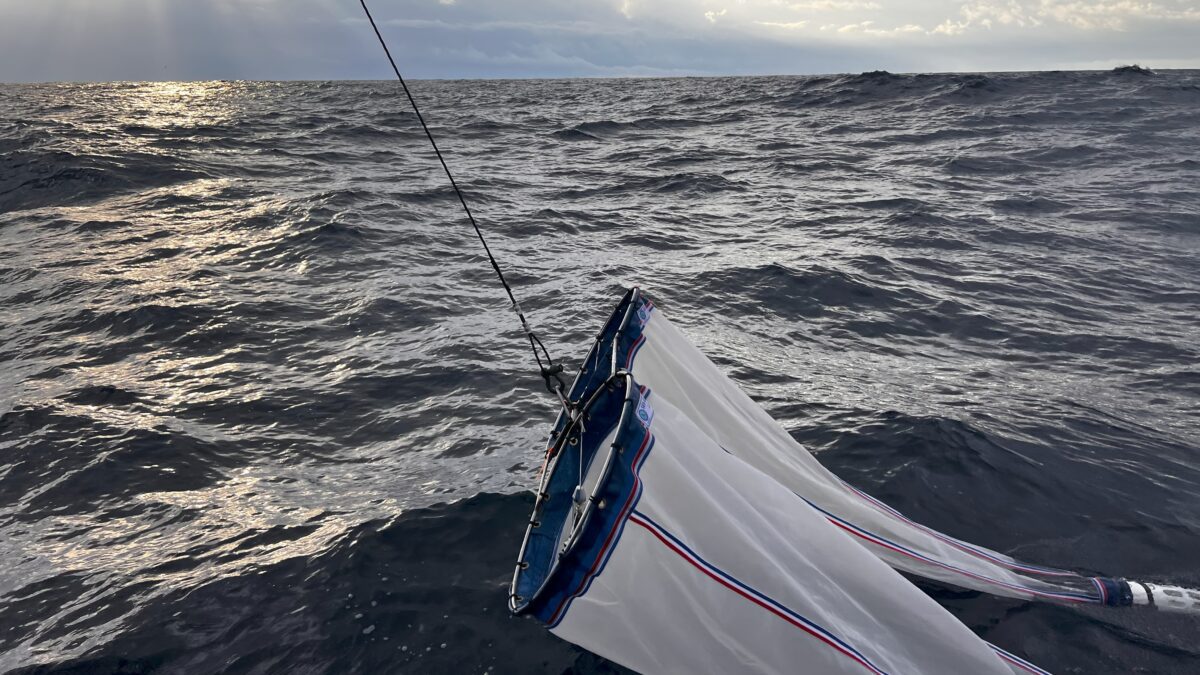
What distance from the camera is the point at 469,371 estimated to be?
8789 millimetres

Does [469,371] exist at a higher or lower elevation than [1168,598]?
higher

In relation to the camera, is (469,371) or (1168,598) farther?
(469,371)

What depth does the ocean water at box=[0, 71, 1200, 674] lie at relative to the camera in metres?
4.79

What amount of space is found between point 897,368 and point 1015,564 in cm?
425

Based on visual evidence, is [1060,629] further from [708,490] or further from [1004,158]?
[1004,158]

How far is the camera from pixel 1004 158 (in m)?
22.7

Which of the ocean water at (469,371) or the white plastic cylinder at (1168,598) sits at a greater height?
the ocean water at (469,371)

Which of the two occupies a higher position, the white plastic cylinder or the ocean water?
the ocean water

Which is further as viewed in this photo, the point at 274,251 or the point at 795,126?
the point at 795,126

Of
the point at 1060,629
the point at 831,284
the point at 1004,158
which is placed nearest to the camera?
the point at 1060,629

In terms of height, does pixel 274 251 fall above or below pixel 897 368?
above

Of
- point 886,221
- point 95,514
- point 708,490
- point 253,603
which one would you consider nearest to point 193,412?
point 95,514

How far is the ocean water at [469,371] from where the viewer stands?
4.79m

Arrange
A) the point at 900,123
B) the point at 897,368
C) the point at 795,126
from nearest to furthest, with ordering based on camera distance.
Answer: the point at 897,368, the point at 900,123, the point at 795,126
